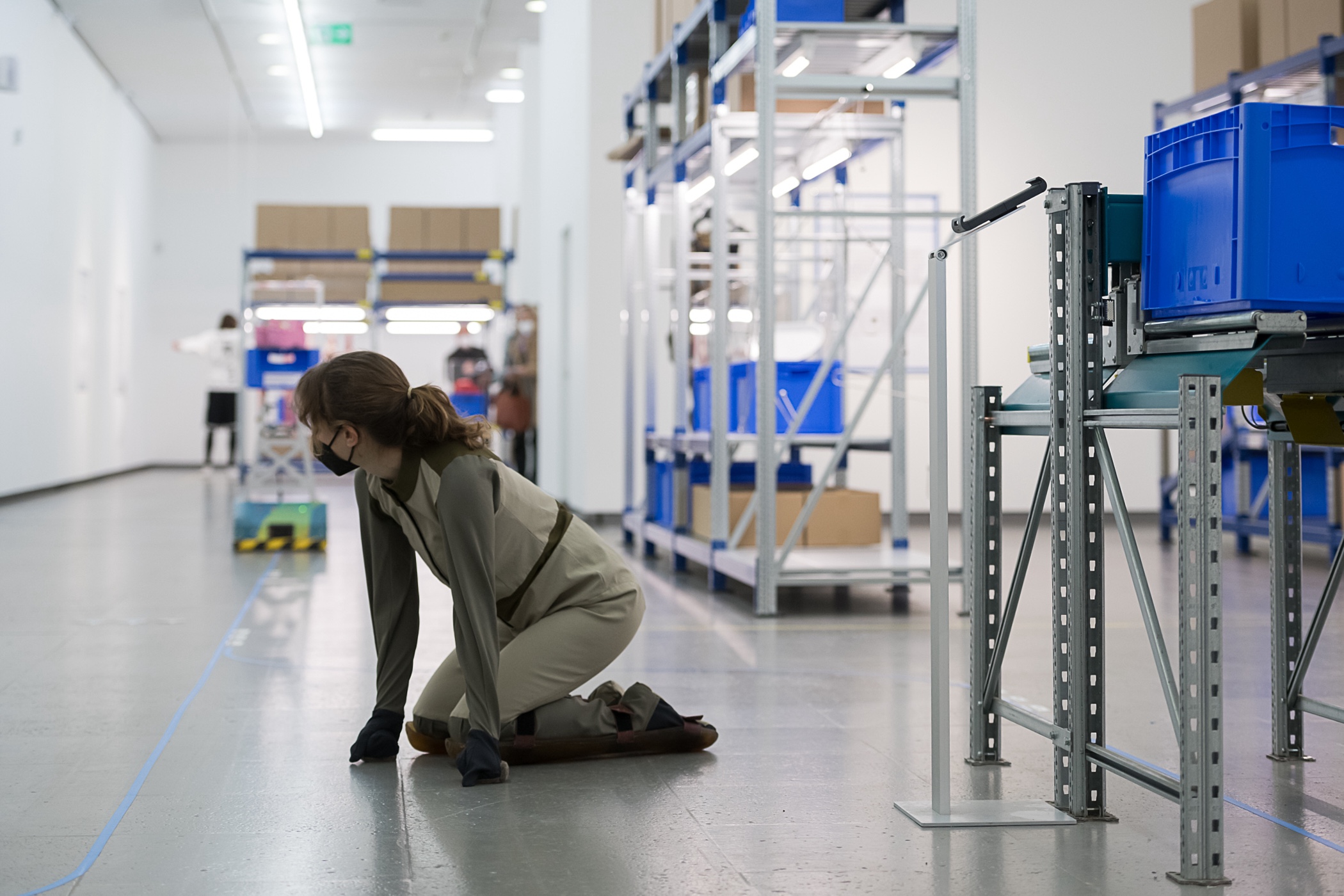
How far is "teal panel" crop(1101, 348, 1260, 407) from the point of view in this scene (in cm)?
240

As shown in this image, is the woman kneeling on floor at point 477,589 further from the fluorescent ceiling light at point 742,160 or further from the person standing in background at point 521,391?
the person standing in background at point 521,391

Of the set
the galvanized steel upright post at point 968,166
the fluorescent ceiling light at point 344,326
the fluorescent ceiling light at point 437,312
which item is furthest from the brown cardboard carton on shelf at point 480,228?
the galvanized steel upright post at point 968,166

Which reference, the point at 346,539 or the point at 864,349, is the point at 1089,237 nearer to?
the point at 346,539

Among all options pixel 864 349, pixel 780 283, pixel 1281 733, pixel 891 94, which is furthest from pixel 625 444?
pixel 1281 733

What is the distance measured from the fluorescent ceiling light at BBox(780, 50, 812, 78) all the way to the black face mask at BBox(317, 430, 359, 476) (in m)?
3.84

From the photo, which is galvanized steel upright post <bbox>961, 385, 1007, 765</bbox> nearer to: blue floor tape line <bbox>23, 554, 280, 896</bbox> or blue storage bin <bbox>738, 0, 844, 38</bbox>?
blue floor tape line <bbox>23, 554, 280, 896</bbox>

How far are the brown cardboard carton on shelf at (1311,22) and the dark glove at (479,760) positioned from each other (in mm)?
6982

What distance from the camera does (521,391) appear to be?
13.7 m

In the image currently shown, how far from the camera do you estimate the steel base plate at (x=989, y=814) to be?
2.74m

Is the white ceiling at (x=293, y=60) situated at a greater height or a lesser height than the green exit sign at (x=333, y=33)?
greater

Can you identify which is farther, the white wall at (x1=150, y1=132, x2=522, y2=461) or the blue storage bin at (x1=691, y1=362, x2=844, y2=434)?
the white wall at (x1=150, y1=132, x2=522, y2=461)

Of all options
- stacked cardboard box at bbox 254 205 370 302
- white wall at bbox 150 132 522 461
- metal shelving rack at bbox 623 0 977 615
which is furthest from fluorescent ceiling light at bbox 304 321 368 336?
metal shelving rack at bbox 623 0 977 615

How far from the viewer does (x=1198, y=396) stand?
2332 millimetres

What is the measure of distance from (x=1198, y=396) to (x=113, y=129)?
58.0 ft
